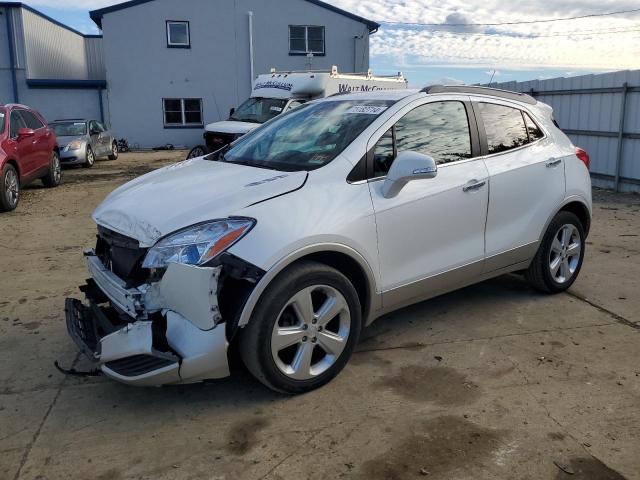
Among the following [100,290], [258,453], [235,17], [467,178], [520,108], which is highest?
[235,17]

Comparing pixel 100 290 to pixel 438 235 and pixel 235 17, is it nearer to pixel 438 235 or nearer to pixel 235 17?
pixel 438 235

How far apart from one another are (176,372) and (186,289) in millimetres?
433

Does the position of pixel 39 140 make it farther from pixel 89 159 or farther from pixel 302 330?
pixel 302 330

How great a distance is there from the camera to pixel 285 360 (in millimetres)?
3385

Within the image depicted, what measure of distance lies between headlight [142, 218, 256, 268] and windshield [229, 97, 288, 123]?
10.4m

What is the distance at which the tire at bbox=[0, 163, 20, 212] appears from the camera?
29.8 feet

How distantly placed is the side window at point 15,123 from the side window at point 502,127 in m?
8.34


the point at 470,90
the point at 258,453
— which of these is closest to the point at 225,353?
the point at 258,453

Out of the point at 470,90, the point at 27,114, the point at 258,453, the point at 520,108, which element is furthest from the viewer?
the point at 27,114

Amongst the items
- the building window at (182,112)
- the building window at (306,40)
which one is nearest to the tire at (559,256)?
the building window at (306,40)

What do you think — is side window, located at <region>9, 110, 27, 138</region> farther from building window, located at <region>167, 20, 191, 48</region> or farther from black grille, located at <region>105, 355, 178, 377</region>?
building window, located at <region>167, 20, 191, 48</region>

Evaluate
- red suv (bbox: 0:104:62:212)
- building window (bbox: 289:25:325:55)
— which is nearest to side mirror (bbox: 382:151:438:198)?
red suv (bbox: 0:104:62:212)

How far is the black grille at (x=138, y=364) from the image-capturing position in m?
2.99

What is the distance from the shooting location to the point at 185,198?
3.41 metres
